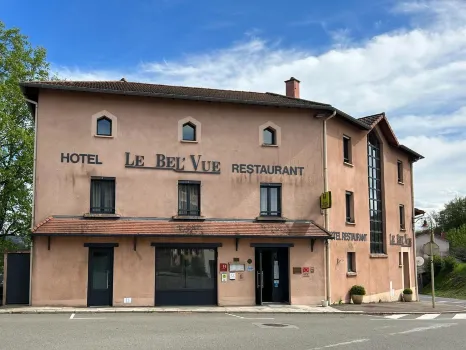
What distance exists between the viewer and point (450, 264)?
60.2 meters

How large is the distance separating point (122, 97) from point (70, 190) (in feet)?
13.9

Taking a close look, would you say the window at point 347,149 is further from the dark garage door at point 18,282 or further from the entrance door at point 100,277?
the dark garage door at point 18,282

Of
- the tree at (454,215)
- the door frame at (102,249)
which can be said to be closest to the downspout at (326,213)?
the door frame at (102,249)

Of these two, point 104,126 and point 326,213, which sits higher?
point 104,126

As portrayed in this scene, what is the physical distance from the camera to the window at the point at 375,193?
28797 millimetres

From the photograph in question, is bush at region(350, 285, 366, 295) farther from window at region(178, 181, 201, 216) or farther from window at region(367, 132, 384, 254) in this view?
window at region(178, 181, 201, 216)

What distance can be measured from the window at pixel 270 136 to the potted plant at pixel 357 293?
7.71m

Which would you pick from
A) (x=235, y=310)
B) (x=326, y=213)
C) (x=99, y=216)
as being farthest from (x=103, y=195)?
(x=326, y=213)

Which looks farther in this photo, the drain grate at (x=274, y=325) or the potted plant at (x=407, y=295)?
the potted plant at (x=407, y=295)

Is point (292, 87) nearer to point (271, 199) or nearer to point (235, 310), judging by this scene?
point (271, 199)

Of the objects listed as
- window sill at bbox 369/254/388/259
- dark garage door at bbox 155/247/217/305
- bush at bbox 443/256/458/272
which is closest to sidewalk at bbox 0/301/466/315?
dark garage door at bbox 155/247/217/305

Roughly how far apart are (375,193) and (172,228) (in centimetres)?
1310

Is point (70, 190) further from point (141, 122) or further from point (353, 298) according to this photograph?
point (353, 298)

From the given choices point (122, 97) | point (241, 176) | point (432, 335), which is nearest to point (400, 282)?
point (241, 176)
